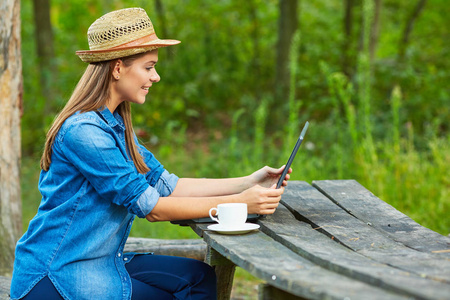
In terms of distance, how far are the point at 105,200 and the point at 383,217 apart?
46.2 inches

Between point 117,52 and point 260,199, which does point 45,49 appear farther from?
point 260,199

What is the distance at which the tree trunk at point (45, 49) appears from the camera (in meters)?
8.59

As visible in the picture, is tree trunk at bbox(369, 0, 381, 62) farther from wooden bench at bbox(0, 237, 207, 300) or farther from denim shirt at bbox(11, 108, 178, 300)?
denim shirt at bbox(11, 108, 178, 300)

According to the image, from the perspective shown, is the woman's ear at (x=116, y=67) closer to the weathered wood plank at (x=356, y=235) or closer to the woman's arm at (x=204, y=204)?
the woman's arm at (x=204, y=204)

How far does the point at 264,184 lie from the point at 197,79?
26.3 ft

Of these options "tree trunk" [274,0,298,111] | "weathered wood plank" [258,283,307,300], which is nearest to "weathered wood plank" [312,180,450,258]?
"weathered wood plank" [258,283,307,300]

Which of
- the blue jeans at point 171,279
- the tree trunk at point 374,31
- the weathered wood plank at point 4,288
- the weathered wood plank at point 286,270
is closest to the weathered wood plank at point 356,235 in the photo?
the weathered wood plank at point 286,270

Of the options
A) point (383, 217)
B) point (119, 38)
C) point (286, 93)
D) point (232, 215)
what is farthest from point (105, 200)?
point (286, 93)

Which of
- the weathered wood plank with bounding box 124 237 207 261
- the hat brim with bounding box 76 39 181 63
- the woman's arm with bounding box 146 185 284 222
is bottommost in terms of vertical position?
the weathered wood plank with bounding box 124 237 207 261

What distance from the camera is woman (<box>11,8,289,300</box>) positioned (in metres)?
2.23

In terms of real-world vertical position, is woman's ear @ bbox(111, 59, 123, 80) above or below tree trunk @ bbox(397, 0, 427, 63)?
below

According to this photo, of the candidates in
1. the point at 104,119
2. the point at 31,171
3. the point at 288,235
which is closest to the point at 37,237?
the point at 104,119

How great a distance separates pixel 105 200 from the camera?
233 cm

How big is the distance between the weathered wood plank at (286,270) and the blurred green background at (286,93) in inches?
124
